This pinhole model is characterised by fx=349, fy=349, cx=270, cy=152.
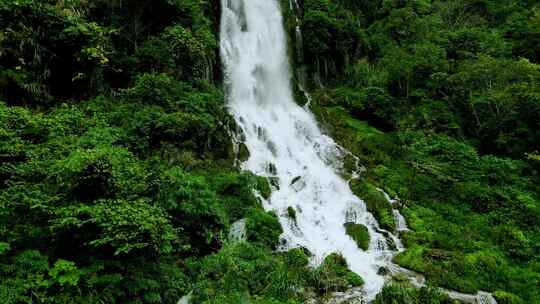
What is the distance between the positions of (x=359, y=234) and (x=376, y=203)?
1941 mm

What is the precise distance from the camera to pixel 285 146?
15.4 m

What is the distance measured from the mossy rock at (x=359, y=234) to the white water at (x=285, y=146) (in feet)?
0.55

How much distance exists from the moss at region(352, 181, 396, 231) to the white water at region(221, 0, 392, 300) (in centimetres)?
28

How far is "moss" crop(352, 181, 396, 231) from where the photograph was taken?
1222cm

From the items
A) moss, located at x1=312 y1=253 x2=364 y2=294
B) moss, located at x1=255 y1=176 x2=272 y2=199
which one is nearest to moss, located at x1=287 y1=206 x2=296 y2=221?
moss, located at x1=255 y1=176 x2=272 y2=199

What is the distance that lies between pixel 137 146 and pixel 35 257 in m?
4.46

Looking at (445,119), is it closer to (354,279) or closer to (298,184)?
(298,184)

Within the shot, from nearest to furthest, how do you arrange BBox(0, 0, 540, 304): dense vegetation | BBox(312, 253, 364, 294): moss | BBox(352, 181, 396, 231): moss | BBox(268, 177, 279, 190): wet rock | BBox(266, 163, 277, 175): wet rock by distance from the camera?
BBox(0, 0, 540, 304): dense vegetation → BBox(312, 253, 364, 294): moss → BBox(352, 181, 396, 231): moss → BBox(268, 177, 279, 190): wet rock → BBox(266, 163, 277, 175): wet rock

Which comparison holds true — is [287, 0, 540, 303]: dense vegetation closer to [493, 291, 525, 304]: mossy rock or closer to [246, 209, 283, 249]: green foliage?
[493, 291, 525, 304]: mossy rock

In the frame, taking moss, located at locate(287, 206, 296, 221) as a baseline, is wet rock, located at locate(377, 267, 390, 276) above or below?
below

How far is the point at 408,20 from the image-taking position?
24.3 metres

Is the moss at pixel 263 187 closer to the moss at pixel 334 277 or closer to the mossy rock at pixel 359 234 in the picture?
the mossy rock at pixel 359 234

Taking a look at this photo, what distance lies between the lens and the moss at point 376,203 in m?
12.2

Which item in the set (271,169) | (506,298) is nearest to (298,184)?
(271,169)
